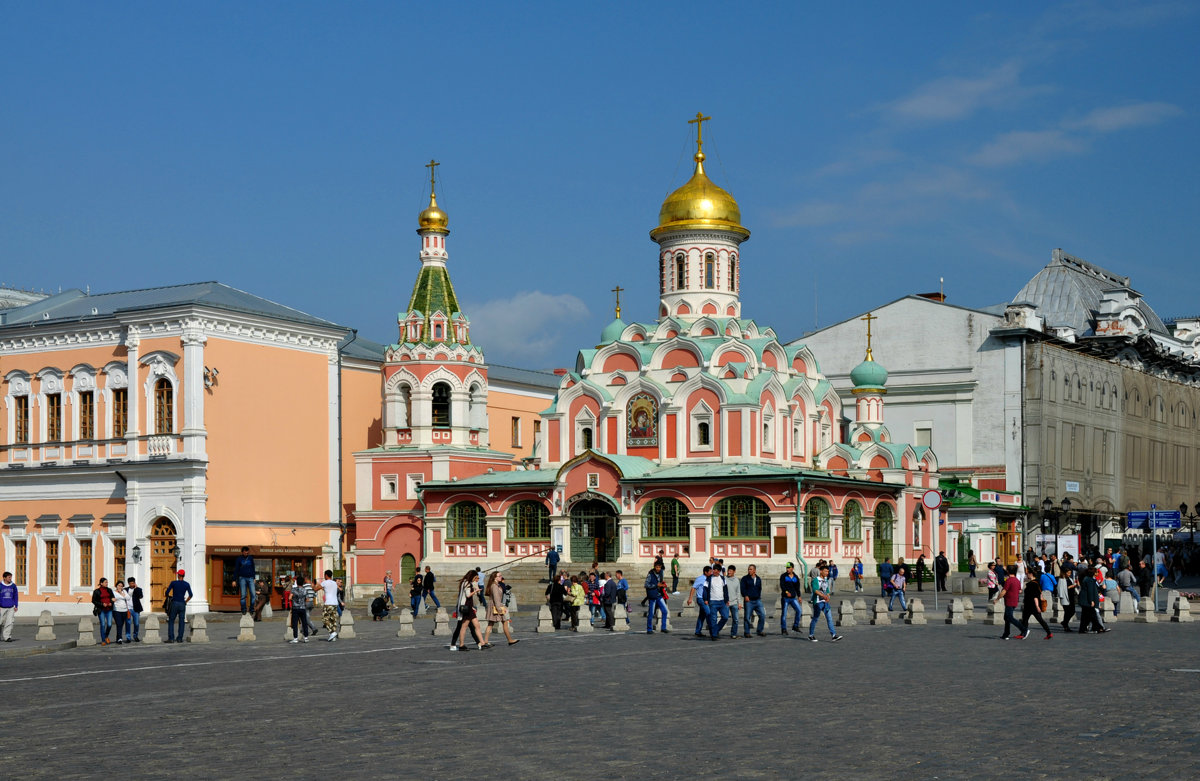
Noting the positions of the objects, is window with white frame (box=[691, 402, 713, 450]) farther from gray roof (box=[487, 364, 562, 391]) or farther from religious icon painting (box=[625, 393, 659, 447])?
gray roof (box=[487, 364, 562, 391])

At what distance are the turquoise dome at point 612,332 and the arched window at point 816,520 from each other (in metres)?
12.0

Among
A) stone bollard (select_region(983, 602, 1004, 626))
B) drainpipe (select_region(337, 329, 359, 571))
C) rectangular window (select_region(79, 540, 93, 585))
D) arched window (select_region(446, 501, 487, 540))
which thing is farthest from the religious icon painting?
stone bollard (select_region(983, 602, 1004, 626))

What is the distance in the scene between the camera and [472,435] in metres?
55.2

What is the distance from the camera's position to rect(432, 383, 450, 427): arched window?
5459cm

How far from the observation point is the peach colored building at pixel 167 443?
4547 cm

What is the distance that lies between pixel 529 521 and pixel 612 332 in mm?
9258

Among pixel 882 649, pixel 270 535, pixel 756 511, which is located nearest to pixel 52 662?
pixel 882 649

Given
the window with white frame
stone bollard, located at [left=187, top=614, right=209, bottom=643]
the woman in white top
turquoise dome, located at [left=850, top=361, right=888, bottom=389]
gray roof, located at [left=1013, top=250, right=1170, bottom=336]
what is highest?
gray roof, located at [left=1013, top=250, right=1170, bottom=336]

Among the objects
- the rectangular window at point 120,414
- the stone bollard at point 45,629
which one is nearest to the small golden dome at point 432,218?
the rectangular window at point 120,414

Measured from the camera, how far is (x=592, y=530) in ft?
168

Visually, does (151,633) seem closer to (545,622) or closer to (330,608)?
(330,608)

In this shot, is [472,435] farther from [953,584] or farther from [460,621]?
[460,621]

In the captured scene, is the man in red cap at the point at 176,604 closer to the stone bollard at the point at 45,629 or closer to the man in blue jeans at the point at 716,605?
the stone bollard at the point at 45,629

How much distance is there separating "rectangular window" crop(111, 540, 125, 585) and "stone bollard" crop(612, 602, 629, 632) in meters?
21.6
